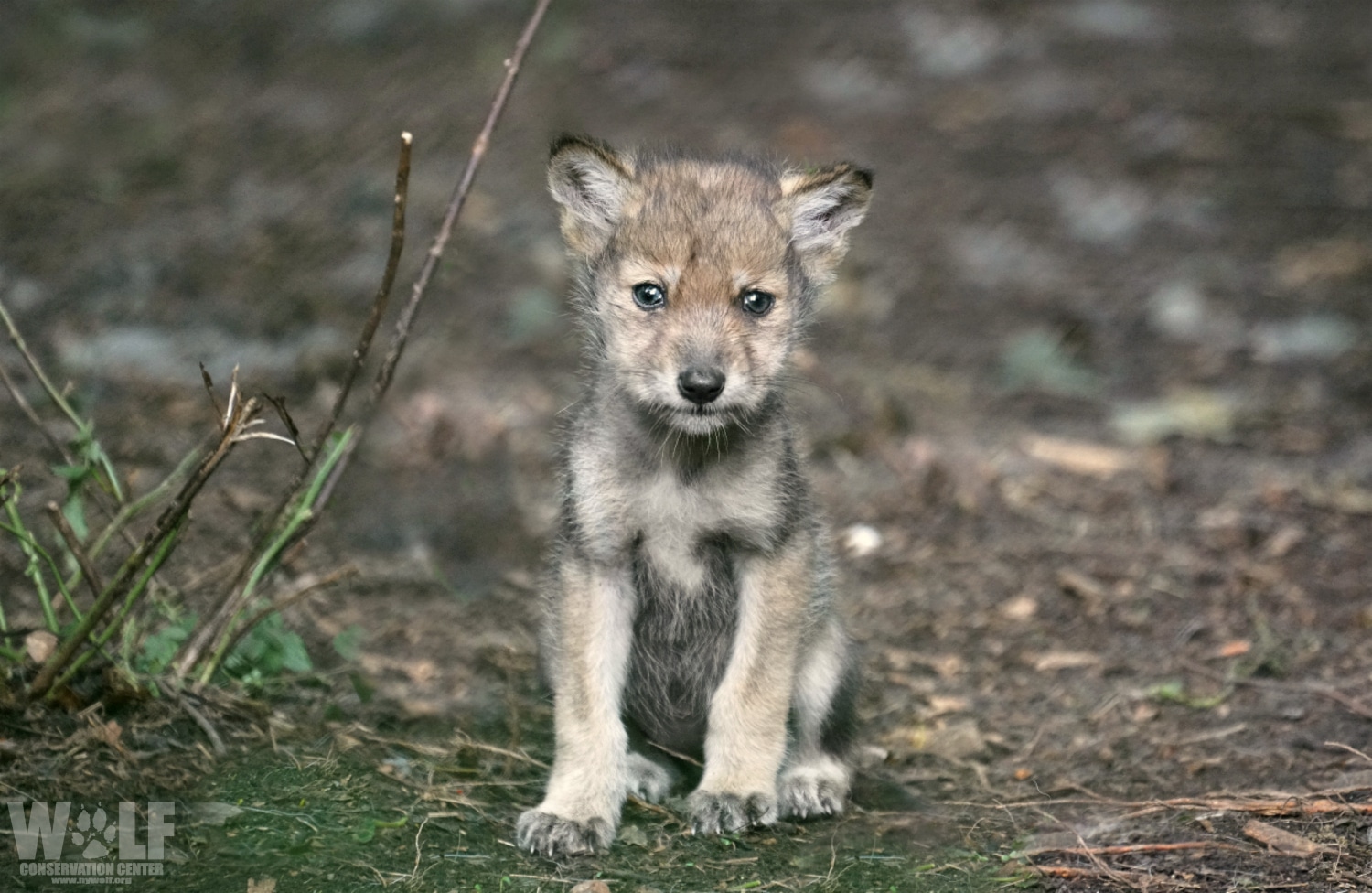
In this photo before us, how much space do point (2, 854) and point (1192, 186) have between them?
8.00 meters

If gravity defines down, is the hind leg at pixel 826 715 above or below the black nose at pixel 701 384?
below

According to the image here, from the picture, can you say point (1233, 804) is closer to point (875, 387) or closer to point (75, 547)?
point (75, 547)

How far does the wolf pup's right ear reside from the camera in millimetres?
4480

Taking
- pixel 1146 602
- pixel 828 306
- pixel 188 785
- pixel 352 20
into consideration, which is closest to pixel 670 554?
pixel 188 785

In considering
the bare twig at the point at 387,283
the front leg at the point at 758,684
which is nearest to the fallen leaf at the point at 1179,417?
the front leg at the point at 758,684

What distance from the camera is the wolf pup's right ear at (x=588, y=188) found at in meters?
4.48

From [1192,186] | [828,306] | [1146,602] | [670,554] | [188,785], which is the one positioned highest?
[1192,186]

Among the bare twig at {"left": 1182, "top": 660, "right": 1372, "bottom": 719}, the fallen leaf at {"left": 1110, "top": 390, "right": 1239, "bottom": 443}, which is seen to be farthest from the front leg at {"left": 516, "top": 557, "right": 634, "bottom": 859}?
the fallen leaf at {"left": 1110, "top": 390, "right": 1239, "bottom": 443}

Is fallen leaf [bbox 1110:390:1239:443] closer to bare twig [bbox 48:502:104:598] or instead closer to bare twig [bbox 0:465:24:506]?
bare twig [bbox 48:502:104:598]

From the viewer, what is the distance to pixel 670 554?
450 cm

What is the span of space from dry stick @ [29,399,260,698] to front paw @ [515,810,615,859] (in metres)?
1.29

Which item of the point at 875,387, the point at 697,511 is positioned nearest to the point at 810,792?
the point at 697,511

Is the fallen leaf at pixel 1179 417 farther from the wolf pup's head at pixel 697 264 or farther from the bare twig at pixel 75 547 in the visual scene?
the bare twig at pixel 75 547

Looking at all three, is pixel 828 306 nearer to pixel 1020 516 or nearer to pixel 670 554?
pixel 1020 516
